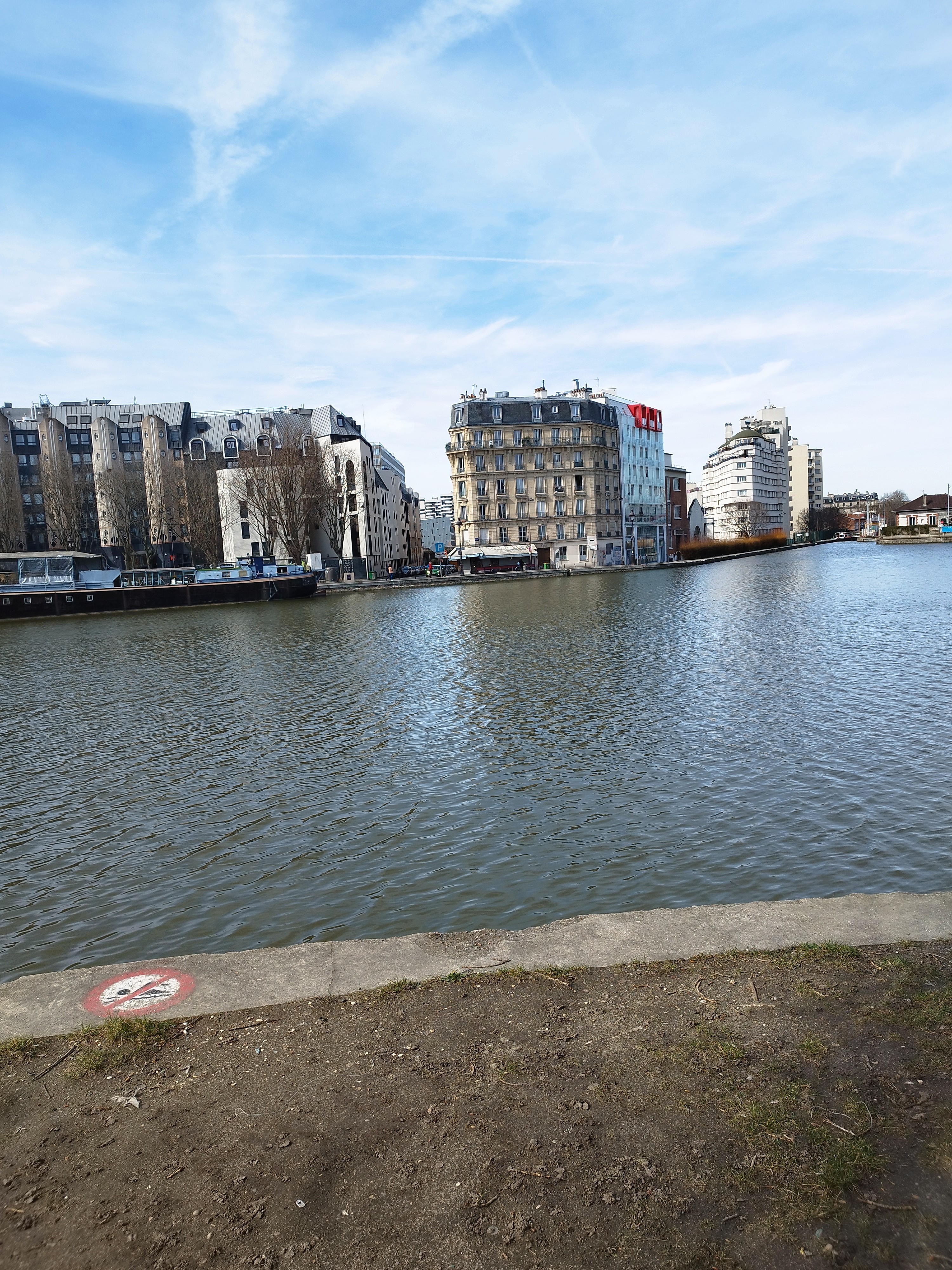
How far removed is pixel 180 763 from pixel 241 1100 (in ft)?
43.6

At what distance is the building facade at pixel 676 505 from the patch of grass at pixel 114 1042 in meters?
133

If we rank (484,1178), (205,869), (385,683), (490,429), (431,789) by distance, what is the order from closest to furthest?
(484,1178) < (205,869) < (431,789) < (385,683) < (490,429)

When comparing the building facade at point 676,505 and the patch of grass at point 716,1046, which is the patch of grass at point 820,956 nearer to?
the patch of grass at point 716,1046

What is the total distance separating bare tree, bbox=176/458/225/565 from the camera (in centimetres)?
9525

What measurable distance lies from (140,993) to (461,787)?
838cm

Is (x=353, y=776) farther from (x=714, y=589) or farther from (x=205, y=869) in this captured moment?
(x=714, y=589)

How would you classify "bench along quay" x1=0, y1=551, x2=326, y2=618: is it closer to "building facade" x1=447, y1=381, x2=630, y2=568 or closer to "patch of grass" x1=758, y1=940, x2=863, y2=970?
"building facade" x1=447, y1=381, x2=630, y2=568

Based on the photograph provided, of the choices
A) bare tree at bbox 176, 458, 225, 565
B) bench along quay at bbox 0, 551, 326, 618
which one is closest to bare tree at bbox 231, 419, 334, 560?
bare tree at bbox 176, 458, 225, 565

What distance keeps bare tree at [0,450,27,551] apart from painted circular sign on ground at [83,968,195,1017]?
336 feet

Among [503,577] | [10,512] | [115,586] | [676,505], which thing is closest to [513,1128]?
[115,586]

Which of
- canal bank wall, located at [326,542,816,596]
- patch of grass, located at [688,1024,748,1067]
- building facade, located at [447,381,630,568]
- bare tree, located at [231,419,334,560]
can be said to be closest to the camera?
patch of grass, located at [688,1024,748,1067]

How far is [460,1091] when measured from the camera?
5.09 meters

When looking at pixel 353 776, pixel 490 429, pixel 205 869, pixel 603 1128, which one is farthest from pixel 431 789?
pixel 490 429

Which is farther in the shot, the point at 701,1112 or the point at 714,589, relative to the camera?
the point at 714,589
